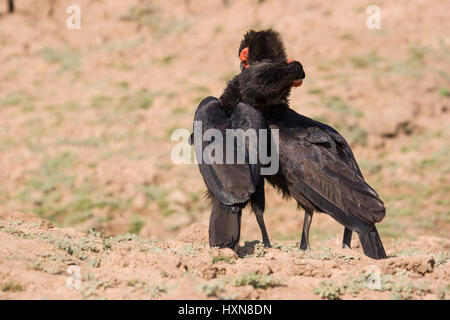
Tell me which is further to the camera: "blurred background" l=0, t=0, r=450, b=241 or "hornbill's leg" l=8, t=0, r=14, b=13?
"hornbill's leg" l=8, t=0, r=14, b=13

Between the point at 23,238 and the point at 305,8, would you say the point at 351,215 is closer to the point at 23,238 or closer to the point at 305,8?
the point at 23,238

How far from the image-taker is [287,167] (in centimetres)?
634

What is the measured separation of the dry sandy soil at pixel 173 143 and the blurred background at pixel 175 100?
0.17 feet

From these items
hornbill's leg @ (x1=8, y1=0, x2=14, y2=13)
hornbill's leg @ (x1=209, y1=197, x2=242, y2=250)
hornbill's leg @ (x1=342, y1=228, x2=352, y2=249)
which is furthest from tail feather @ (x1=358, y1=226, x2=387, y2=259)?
hornbill's leg @ (x1=8, y1=0, x2=14, y2=13)

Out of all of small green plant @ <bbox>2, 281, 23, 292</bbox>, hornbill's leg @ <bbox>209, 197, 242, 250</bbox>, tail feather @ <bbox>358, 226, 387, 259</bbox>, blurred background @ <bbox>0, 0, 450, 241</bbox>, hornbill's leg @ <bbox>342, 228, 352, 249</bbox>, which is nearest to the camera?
small green plant @ <bbox>2, 281, 23, 292</bbox>

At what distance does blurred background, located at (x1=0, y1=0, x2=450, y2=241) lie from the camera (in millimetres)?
12664

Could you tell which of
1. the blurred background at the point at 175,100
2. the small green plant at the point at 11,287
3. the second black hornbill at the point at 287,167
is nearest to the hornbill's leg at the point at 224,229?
the second black hornbill at the point at 287,167

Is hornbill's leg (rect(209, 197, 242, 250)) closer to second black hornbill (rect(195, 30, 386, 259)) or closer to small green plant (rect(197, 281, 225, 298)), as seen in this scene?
second black hornbill (rect(195, 30, 386, 259))

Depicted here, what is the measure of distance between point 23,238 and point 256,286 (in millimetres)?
2344

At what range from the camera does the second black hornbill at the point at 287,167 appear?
18.9 ft

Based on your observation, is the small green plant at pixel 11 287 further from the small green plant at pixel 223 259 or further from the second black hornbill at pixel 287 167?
the second black hornbill at pixel 287 167

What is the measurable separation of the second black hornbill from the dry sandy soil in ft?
1.18

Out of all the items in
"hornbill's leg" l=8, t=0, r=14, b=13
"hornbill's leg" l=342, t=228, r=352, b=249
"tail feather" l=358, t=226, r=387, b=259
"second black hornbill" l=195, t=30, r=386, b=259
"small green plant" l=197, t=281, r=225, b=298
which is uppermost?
"hornbill's leg" l=8, t=0, r=14, b=13

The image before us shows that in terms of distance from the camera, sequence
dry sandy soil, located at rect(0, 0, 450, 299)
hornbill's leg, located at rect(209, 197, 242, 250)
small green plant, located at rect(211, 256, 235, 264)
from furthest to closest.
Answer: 1. hornbill's leg, located at rect(209, 197, 242, 250)
2. small green plant, located at rect(211, 256, 235, 264)
3. dry sandy soil, located at rect(0, 0, 450, 299)
